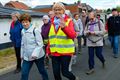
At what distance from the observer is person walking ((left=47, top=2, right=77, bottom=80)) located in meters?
5.66

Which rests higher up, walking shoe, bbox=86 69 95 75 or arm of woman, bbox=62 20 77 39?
arm of woman, bbox=62 20 77 39

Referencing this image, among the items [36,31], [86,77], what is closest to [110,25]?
[86,77]

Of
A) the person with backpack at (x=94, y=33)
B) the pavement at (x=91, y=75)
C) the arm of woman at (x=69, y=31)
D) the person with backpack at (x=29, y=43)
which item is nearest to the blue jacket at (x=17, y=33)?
the pavement at (x=91, y=75)

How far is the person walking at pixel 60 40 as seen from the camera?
566 cm

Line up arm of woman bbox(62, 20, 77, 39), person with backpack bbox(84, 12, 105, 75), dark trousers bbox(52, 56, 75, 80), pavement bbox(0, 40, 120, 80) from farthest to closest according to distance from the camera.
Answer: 1. person with backpack bbox(84, 12, 105, 75)
2. pavement bbox(0, 40, 120, 80)
3. dark trousers bbox(52, 56, 75, 80)
4. arm of woman bbox(62, 20, 77, 39)

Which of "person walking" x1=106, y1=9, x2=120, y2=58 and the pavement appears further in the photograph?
"person walking" x1=106, y1=9, x2=120, y2=58

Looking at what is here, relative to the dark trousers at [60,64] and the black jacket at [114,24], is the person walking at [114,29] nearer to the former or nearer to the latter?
the black jacket at [114,24]

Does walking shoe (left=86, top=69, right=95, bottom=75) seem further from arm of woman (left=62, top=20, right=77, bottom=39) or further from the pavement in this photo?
arm of woman (left=62, top=20, right=77, bottom=39)

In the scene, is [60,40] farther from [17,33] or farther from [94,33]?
[17,33]

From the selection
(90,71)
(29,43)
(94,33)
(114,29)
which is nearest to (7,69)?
(90,71)

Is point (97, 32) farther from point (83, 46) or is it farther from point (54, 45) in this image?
point (83, 46)

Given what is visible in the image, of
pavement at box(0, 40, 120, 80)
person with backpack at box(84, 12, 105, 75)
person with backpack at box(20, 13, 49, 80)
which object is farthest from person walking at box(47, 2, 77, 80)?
person with backpack at box(84, 12, 105, 75)

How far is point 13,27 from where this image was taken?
8.73 metres

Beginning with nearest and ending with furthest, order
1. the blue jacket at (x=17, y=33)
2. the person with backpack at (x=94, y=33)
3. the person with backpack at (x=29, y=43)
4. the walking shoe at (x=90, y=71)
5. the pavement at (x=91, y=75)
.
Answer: the person with backpack at (x=29, y=43) < the pavement at (x=91, y=75) < the person with backpack at (x=94, y=33) < the walking shoe at (x=90, y=71) < the blue jacket at (x=17, y=33)
